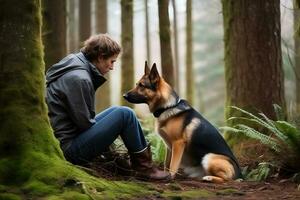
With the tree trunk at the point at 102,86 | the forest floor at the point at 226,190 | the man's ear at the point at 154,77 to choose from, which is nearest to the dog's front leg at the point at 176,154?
the forest floor at the point at 226,190

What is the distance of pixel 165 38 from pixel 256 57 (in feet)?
11.9

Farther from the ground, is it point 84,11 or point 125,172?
point 84,11

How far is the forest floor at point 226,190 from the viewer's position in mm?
5086

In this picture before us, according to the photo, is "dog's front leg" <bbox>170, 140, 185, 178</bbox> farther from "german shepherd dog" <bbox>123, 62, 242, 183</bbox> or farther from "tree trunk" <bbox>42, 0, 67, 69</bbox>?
"tree trunk" <bbox>42, 0, 67, 69</bbox>

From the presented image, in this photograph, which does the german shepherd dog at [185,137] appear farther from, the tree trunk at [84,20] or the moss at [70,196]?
the tree trunk at [84,20]

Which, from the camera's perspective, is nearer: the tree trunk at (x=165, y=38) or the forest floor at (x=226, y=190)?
the forest floor at (x=226, y=190)

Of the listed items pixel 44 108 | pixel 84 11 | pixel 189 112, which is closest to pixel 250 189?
pixel 189 112

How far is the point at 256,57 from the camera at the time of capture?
863 centimetres

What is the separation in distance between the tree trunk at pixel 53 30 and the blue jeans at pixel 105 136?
354cm

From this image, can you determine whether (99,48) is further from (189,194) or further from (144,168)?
(189,194)

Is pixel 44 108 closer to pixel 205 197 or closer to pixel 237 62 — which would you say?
pixel 205 197

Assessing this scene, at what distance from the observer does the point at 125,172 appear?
6.14 metres

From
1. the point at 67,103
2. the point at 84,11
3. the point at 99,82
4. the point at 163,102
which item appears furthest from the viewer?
the point at 84,11

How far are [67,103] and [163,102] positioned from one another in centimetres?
229
